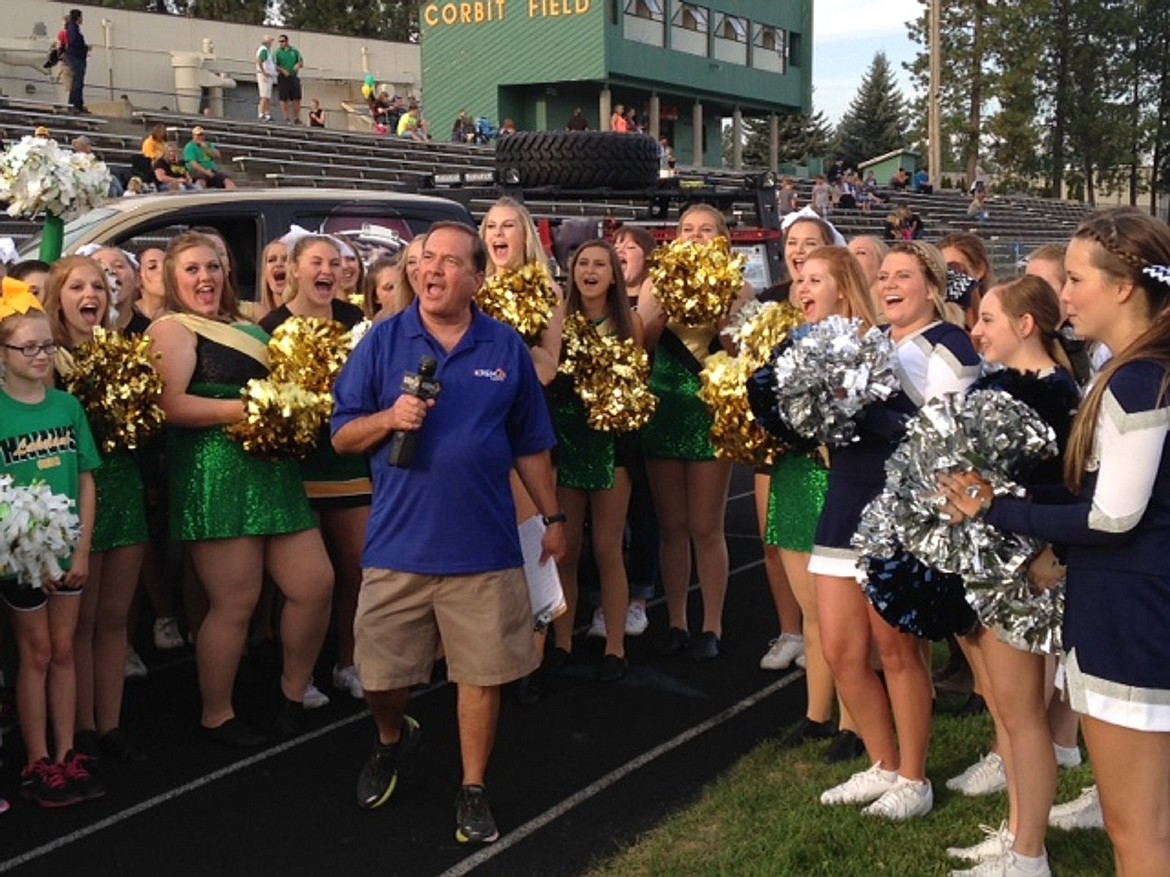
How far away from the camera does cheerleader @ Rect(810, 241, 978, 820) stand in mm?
4445

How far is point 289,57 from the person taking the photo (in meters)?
27.3

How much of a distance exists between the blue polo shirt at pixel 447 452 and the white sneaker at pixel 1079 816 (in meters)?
1.90

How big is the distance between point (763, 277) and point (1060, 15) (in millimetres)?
52757

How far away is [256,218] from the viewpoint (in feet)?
23.7

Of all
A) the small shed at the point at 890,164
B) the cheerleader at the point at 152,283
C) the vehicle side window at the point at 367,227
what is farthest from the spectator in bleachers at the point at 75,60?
the small shed at the point at 890,164

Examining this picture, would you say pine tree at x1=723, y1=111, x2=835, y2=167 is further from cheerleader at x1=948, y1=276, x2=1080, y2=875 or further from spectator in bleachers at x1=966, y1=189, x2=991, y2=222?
cheerleader at x1=948, y1=276, x2=1080, y2=875

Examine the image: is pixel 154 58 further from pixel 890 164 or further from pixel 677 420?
pixel 890 164

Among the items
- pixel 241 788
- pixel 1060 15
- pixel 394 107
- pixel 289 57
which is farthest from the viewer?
pixel 1060 15

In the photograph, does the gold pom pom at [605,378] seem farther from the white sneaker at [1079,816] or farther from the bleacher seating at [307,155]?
the bleacher seating at [307,155]

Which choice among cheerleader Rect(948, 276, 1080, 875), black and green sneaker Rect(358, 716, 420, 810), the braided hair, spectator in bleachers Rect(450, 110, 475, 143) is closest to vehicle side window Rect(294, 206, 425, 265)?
black and green sneaker Rect(358, 716, 420, 810)

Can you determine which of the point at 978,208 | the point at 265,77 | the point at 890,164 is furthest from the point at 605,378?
the point at 890,164

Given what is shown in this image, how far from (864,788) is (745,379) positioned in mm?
1593

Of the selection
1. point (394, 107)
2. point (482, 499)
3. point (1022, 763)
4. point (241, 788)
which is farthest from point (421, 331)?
point (394, 107)

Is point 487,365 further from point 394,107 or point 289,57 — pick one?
point 394,107
